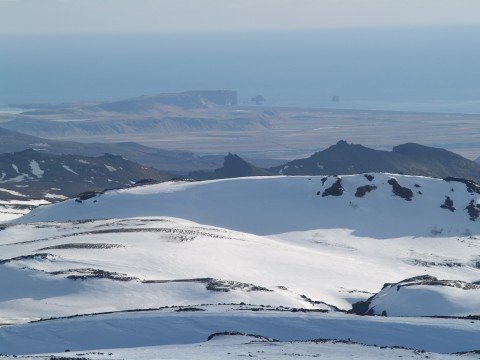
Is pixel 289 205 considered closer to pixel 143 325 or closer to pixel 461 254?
pixel 461 254

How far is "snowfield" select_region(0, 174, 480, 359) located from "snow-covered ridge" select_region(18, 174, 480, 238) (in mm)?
174

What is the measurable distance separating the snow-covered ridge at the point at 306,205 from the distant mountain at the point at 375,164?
173 feet

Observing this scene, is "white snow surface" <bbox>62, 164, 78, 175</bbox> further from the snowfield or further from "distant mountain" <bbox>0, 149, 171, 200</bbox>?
the snowfield

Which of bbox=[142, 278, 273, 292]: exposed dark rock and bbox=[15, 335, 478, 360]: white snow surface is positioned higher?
bbox=[15, 335, 478, 360]: white snow surface

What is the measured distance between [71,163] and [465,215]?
84.1m

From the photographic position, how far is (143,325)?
3944cm

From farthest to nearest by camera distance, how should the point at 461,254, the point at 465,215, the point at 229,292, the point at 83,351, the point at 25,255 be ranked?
1. the point at 465,215
2. the point at 461,254
3. the point at 25,255
4. the point at 229,292
5. the point at 83,351

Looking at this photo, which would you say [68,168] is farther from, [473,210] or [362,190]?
[473,210]

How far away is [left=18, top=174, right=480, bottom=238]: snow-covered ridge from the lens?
80.7 m

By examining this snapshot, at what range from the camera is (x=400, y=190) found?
86.2m

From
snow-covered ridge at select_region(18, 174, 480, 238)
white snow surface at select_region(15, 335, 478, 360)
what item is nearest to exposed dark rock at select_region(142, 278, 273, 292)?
white snow surface at select_region(15, 335, 478, 360)

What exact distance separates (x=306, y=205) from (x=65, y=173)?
69601mm

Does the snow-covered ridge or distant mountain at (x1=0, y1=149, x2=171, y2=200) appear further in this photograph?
distant mountain at (x1=0, y1=149, x2=171, y2=200)

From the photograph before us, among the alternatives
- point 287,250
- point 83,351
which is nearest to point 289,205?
point 287,250
